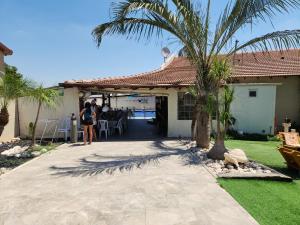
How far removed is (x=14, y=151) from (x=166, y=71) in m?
11.6

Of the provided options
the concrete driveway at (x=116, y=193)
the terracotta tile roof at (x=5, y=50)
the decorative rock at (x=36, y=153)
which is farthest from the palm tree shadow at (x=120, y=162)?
the terracotta tile roof at (x=5, y=50)

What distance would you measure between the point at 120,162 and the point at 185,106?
778 centimetres

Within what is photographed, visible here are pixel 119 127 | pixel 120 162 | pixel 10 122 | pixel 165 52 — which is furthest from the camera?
pixel 165 52

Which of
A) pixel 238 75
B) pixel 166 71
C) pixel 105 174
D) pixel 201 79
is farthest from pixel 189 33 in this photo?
pixel 166 71

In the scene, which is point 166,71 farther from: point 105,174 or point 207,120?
point 105,174

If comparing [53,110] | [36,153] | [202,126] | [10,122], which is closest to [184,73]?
[202,126]

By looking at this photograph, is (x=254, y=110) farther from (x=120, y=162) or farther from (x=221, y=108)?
(x=120, y=162)

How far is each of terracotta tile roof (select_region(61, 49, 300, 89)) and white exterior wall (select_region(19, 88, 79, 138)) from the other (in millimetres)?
808

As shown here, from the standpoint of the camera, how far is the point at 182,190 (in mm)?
7676

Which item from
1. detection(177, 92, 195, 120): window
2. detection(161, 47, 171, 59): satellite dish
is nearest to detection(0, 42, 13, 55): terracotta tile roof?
detection(177, 92, 195, 120): window

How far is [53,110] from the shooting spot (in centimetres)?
1700

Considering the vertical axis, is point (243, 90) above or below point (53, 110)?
above

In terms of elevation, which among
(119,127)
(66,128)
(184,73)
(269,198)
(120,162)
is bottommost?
(269,198)

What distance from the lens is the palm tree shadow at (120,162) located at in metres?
9.62
